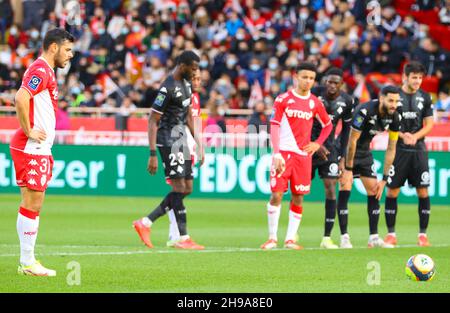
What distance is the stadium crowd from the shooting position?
95.4 ft

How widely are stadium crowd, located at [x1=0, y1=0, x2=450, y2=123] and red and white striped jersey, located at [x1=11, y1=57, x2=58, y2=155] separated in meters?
15.0

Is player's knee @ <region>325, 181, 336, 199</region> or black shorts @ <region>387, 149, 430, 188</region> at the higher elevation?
black shorts @ <region>387, 149, 430, 188</region>

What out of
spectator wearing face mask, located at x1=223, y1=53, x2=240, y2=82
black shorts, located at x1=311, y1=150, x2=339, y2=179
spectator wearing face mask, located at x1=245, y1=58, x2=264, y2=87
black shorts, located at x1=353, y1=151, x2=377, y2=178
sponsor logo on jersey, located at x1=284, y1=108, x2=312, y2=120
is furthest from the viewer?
spectator wearing face mask, located at x1=223, y1=53, x2=240, y2=82

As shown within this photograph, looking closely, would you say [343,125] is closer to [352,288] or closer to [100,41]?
[352,288]

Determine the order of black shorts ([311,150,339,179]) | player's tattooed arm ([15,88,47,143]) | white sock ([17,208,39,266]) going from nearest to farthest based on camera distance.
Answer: player's tattooed arm ([15,88,47,143]), white sock ([17,208,39,266]), black shorts ([311,150,339,179])

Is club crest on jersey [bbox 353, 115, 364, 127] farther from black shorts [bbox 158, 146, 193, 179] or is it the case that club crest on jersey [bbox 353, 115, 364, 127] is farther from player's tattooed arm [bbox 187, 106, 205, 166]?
black shorts [bbox 158, 146, 193, 179]

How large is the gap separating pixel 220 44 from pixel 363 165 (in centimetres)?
1636

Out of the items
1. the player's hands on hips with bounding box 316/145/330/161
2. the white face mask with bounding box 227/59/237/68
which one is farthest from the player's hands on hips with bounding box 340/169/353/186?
the white face mask with bounding box 227/59/237/68

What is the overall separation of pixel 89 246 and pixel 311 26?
1732cm

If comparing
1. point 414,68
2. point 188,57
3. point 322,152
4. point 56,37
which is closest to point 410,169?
point 414,68

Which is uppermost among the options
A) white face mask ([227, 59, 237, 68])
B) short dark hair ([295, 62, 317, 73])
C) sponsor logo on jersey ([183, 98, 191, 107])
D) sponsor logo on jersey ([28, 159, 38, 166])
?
white face mask ([227, 59, 237, 68])

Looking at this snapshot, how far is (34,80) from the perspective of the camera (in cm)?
1106

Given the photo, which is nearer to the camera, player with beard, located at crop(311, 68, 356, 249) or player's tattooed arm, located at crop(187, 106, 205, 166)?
player's tattooed arm, located at crop(187, 106, 205, 166)

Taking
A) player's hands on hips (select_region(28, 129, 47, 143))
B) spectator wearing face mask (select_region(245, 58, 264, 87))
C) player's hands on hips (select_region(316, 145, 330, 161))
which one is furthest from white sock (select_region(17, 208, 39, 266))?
spectator wearing face mask (select_region(245, 58, 264, 87))
